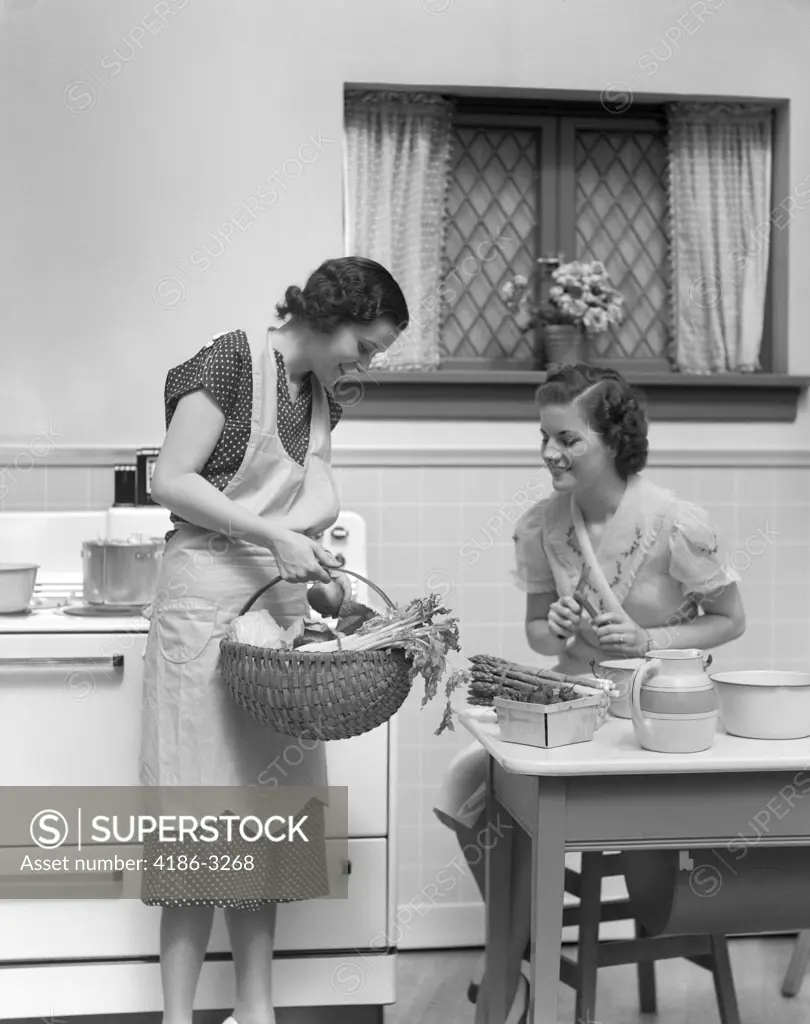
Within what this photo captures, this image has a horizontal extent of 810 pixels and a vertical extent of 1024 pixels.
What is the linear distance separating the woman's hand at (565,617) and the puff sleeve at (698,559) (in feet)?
0.84

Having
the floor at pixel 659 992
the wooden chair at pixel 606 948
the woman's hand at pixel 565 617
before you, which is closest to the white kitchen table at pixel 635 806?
the woman's hand at pixel 565 617

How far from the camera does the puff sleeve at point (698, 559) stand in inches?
89.4

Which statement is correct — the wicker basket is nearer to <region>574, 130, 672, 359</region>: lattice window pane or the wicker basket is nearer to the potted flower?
the potted flower

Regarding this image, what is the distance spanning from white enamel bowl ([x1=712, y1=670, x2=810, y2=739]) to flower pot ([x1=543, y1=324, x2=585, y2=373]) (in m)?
1.60

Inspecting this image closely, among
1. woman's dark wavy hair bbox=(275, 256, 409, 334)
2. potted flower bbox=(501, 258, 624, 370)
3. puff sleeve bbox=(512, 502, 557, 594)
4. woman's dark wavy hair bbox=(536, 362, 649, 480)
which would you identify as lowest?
puff sleeve bbox=(512, 502, 557, 594)

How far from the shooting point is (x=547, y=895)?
168cm

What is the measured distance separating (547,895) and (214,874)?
0.63m

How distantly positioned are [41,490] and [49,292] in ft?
1.81

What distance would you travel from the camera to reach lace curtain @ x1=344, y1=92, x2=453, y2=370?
10.6 feet

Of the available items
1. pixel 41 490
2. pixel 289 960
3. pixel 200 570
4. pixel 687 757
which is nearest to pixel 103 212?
pixel 41 490

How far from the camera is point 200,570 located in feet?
6.37

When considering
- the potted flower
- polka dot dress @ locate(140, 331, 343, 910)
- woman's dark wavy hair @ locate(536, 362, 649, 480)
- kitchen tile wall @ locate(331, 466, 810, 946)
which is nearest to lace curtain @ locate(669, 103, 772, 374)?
the potted flower

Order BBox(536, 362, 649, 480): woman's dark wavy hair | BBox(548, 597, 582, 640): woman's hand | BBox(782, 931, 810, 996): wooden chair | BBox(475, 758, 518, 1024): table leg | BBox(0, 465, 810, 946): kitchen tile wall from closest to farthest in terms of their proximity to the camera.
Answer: BBox(475, 758, 518, 1024): table leg, BBox(548, 597, 582, 640): woman's hand, BBox(536, 362, 649, 480): woman's dark wavy hair, BBox(782, 931, 810, 996): wooden chair, BBox(0, 465, 810, 946): kitchen tile wall

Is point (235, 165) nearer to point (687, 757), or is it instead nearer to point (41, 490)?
point (41, 490)
